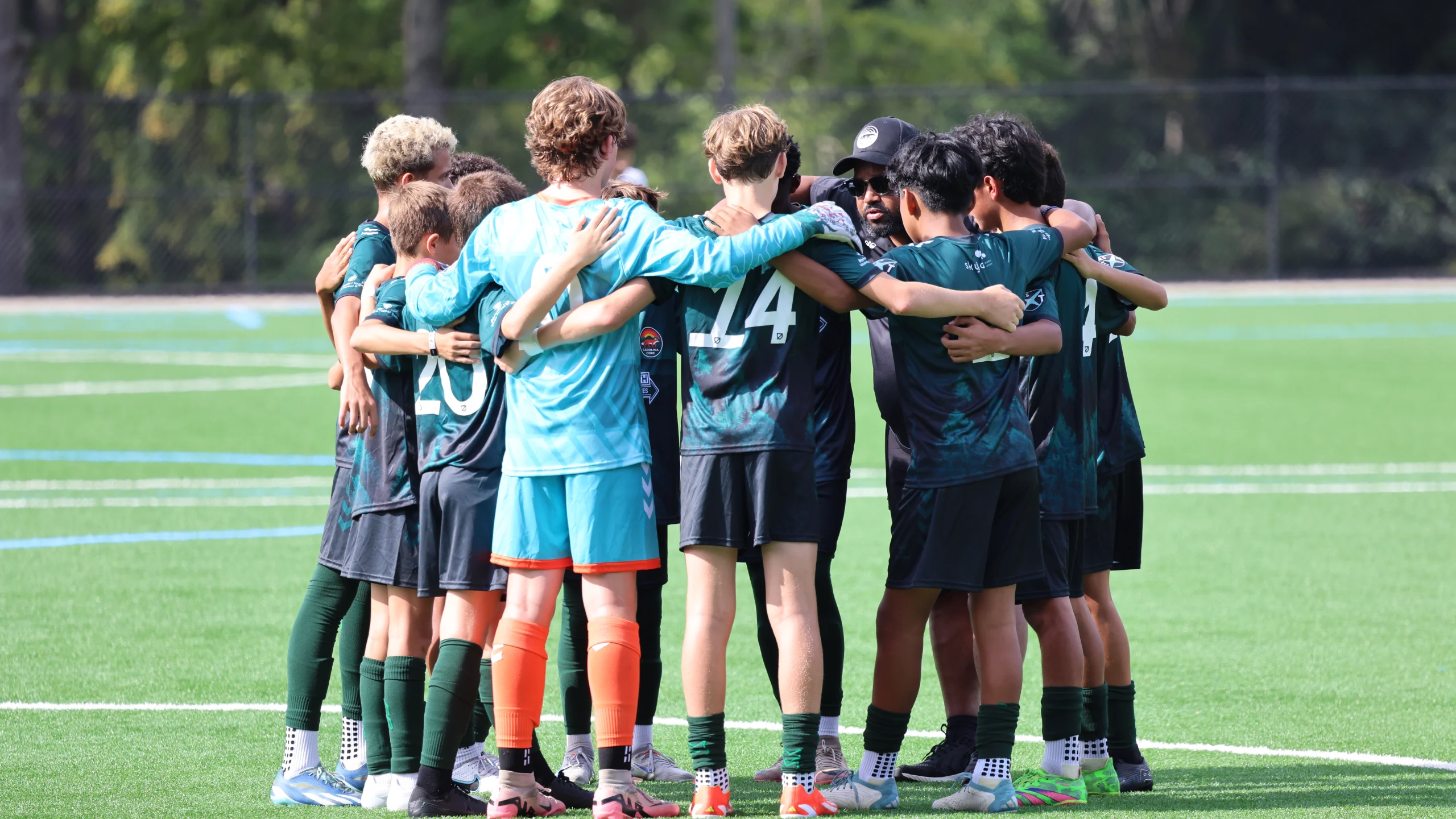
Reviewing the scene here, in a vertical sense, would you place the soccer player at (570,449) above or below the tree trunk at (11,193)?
below

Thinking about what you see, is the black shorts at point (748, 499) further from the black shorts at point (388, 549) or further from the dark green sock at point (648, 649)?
the black shorts at point (388, 549)

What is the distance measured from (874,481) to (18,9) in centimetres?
2672

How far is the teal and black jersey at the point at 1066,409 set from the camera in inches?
185

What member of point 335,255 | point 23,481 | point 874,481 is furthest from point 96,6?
point 335,255

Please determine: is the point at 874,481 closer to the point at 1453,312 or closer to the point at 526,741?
the point at 526,741

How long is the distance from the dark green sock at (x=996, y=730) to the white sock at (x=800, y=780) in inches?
19.5

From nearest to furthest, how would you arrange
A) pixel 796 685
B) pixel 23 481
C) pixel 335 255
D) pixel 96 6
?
pixel 796 685
pixel 335 255
pixel 23 481
pixel 96 6

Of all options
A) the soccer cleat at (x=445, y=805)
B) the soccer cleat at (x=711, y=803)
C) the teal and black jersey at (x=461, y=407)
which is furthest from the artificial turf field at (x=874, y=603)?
the teal and black jersey at (x=461, y=407)

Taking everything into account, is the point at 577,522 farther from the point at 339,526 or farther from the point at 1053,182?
the point at 1053,182

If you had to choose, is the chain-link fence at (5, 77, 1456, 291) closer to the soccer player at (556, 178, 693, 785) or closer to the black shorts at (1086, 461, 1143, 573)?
the black shorts at (1086, 461, 1143, 573)

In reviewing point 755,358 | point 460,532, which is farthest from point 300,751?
point 755,358

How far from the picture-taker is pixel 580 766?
4.82 metres

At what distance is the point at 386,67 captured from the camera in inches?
1268

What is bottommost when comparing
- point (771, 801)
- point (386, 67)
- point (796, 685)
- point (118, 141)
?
point (771, 801)
